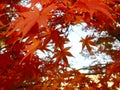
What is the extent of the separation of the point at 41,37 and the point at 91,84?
1.31m

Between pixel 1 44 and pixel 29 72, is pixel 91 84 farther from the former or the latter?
pixel 1 44

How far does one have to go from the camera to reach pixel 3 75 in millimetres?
2340

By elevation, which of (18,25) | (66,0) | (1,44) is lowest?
(18,25)

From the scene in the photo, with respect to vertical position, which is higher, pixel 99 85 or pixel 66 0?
pixel 66 0

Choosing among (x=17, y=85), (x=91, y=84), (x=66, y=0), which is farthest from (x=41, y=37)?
(x=91, y=84)

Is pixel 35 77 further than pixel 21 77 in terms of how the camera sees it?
Yes

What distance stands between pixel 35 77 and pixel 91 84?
72 centimetres

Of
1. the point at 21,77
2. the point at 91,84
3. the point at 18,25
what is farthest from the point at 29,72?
the point at 18,25

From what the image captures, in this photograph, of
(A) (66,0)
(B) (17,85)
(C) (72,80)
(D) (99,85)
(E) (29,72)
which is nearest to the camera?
(A) (66,0)

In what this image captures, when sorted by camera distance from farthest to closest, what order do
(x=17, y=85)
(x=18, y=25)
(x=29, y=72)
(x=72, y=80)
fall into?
(x=72, y=80)
(x=17, y=85)
(x=29, y=72)
(x=18, y=25)

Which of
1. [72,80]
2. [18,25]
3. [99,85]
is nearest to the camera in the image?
[18,25]

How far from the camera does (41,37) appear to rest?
1834 millimetres

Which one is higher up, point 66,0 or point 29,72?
point 66,0

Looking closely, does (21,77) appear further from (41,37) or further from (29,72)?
(41,37)
